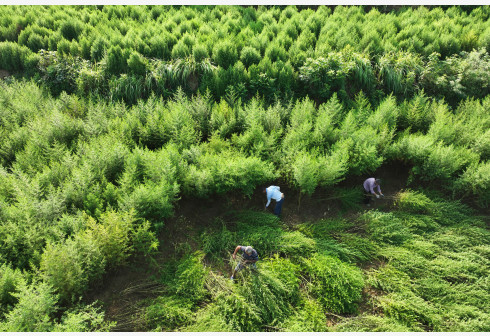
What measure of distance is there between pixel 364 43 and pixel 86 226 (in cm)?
1052

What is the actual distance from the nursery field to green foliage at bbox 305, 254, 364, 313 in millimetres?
32

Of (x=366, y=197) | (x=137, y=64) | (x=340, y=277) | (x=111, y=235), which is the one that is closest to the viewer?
(x=111, y=235)

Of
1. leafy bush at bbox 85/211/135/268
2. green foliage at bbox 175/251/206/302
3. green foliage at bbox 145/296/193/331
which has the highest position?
leafy bush at bbox 85/211/135/268

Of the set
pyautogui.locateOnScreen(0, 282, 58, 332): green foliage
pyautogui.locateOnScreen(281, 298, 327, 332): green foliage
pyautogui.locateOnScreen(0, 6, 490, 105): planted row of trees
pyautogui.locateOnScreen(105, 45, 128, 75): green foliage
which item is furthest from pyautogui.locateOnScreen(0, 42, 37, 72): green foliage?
pyautogui.locateOnScreen(281, 298, 327, 332): green foliage

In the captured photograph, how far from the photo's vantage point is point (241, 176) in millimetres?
5805

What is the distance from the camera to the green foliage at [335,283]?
15.8 ft

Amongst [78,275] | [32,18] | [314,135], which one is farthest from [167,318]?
[32,18]

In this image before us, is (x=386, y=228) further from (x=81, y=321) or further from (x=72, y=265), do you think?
(x=72, y=265)

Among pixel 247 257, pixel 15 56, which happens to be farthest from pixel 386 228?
pixel 15 56

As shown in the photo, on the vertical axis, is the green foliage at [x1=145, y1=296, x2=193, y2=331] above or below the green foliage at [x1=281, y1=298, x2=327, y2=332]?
above

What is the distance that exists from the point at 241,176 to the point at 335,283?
279cm

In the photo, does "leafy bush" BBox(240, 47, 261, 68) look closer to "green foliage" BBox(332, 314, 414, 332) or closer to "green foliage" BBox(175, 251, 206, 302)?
"green foliage" BBox(175, 251, 206, 302)

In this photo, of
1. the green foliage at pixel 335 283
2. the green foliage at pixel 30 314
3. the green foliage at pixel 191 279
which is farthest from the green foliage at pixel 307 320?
the green foliage at pixel 30 314

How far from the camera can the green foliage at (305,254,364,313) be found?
4.82 metres
